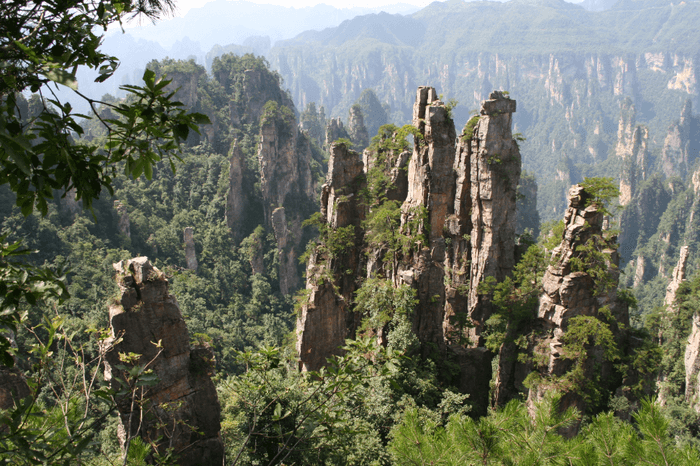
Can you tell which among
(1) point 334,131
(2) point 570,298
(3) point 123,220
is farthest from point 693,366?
(1) point 334,131

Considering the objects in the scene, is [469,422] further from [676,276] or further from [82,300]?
[82,300]

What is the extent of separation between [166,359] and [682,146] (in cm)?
17668

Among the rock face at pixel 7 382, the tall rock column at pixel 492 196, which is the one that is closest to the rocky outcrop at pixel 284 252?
the tall rock column at pixel 492 196

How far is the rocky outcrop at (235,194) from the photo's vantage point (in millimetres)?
56188

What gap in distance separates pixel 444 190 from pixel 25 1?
18.0m

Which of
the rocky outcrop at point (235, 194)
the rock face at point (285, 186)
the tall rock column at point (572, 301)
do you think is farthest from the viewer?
the rocky outcrop at point (235, 194)

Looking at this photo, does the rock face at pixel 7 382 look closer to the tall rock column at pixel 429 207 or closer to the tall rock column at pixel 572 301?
the tall rock column at pixel 429 207

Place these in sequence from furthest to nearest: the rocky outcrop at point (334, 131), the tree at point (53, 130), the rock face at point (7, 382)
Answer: the rocky outcrop at point (334, 131), the rock face at point (7, 382), the tree at point (53, 130)

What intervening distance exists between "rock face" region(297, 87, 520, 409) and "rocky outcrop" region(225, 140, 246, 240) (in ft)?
111

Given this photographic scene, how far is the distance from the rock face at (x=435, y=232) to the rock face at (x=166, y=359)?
6.74 m

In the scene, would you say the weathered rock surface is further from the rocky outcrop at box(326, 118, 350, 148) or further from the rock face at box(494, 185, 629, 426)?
the rocky outcrop at box(326, 118, 350, 148)

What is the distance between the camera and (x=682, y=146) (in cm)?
14075

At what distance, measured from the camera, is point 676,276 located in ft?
98.6

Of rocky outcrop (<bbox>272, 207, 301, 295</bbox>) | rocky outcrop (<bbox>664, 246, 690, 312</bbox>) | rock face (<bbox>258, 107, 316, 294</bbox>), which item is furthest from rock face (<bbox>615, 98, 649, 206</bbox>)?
rocky outcrop (<bbox>272, 207, 301, 295</bbox>)
